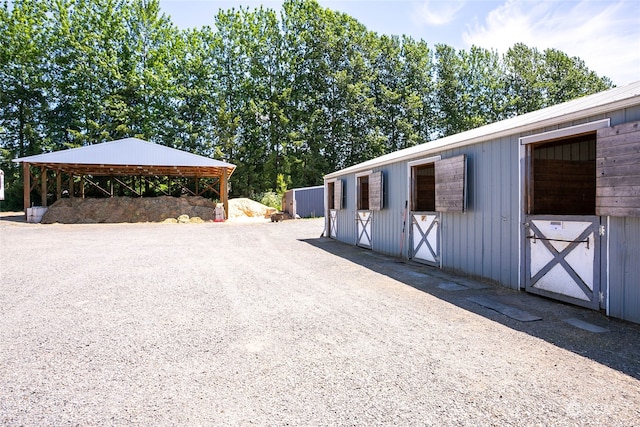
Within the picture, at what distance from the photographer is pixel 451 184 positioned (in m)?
6.72

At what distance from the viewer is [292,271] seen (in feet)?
22.6

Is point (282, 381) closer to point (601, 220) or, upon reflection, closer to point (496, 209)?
point (601, 220)

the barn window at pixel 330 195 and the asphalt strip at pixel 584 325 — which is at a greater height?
the barn window at pixel 330 195

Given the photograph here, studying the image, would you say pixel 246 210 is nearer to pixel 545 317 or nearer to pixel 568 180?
pixel 568 180

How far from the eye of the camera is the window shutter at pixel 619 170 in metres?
3.77

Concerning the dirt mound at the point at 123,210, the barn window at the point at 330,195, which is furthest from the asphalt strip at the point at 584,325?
the dirt mound at the point at 123,210

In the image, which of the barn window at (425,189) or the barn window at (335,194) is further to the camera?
the barn window at (335,194)

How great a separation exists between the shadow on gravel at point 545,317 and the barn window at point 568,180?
196 centimetres

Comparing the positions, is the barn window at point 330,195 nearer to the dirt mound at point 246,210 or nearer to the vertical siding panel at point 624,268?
the vertical siding panel at point 624,268

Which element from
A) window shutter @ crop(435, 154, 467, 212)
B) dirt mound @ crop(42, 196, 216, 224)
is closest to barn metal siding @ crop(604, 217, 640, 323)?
window shutter @ crop(435, 154, 467, 212)

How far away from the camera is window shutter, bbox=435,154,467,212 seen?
21.1ft

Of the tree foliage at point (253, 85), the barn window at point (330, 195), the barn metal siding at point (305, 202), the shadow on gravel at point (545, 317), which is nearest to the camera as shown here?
the shadow on gravel at point (545, 317)

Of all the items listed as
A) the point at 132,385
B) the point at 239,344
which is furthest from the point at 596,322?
the point at 132,385

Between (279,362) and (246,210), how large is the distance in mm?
22368
